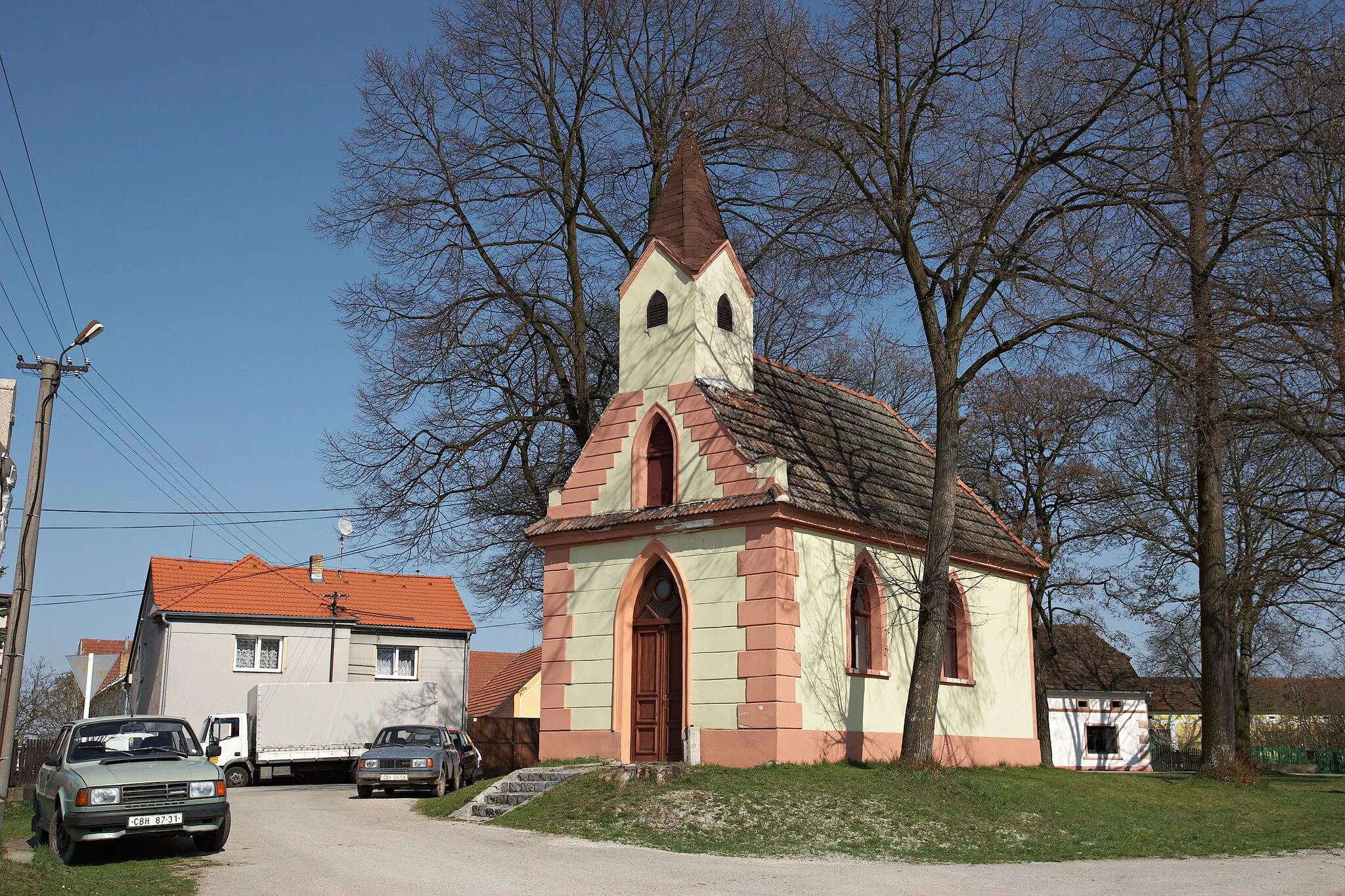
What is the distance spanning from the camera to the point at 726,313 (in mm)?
24141

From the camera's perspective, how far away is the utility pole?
18.4m

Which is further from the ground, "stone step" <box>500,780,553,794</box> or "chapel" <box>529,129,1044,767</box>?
"chapel" <box>529,129,1044,767</box>

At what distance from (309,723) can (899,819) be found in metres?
21.9

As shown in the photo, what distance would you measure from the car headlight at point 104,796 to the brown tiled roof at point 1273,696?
50.3 meters

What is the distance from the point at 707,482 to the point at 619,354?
12.7 ft

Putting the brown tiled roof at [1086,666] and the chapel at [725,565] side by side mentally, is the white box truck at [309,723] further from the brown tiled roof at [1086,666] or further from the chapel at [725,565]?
the brown tiled roof at [1086,666]

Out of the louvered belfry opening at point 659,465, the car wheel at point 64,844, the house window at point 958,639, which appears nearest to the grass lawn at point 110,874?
the car wheel at point 64,844

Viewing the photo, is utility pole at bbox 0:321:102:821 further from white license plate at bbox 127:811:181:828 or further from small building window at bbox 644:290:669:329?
small building window at bbox 644:290:669:329

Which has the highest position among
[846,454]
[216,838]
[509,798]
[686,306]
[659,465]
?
[686,306]

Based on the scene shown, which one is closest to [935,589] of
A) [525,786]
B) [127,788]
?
[525,786]

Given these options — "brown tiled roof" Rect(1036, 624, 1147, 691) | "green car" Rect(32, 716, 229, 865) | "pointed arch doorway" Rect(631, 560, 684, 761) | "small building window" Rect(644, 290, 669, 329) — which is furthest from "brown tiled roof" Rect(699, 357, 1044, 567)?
"brown tiled roof" Rect(1036, 624, 1147, 691)

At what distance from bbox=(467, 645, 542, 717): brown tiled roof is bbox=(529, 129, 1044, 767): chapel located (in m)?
30.6

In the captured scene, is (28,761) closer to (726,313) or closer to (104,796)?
(104,796)

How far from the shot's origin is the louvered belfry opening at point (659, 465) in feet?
74.7
